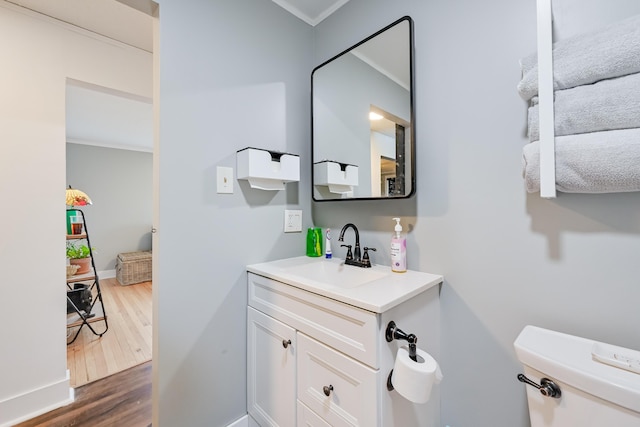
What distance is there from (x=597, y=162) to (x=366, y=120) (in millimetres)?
883

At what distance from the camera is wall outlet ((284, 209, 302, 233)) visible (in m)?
1.47

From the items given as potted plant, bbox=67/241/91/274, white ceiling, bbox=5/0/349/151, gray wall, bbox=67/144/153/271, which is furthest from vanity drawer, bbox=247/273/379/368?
gray wall, bbox=67/144/153/271

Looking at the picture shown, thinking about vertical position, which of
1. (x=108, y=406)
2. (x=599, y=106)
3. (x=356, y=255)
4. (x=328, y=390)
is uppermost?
(x=599, y=106)

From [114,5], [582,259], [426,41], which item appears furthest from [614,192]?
[114,5]

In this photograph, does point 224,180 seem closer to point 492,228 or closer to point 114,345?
point 492,228

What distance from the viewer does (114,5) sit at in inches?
54.8

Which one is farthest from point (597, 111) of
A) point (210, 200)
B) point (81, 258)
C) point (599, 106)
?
point (81, 258)

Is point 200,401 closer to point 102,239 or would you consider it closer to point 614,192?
point 614,192

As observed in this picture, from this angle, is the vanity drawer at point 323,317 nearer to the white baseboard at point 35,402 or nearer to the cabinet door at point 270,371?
the cabinet door at point 270,371

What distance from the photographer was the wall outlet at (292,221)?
1.47 meters

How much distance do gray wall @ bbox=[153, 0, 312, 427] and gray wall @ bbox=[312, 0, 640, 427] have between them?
2.43 ft

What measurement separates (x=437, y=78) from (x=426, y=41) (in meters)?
0.19

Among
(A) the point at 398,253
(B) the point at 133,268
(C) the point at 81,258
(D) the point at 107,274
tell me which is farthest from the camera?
(D) the point at 107,274

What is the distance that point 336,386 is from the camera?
2.89 feet
